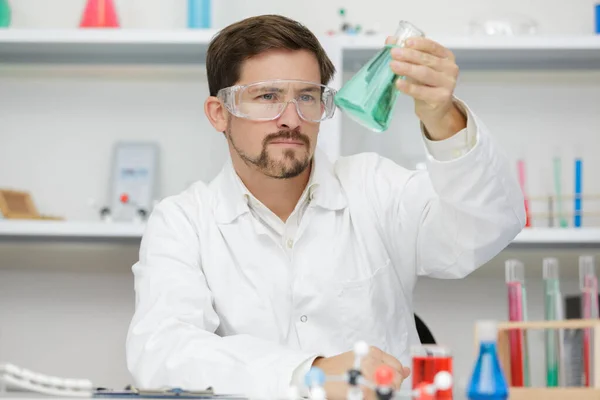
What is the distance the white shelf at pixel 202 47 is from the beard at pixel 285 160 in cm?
74

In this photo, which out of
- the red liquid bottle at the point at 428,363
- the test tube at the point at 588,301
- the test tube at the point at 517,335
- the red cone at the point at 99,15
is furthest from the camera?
the red cone at the point at 99,15

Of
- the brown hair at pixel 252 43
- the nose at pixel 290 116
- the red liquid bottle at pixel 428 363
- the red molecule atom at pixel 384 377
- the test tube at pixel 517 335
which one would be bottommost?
the red molecule atom at pixel 384 377

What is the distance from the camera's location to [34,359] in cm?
261

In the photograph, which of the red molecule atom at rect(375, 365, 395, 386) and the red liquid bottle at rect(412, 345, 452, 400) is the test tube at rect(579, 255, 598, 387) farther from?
the red molecule atom at rect(375, 365, 395, 386)

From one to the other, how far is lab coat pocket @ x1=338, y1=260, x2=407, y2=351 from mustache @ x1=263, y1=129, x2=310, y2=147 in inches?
12.7

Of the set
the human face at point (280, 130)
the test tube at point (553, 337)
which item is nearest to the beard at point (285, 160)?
the human face at point (280, 130)

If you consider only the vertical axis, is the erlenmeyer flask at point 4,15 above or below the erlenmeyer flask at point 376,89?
above

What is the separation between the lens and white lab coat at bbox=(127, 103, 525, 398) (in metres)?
1.41

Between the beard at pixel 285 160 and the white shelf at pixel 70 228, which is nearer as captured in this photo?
the beard at pixel 285 160

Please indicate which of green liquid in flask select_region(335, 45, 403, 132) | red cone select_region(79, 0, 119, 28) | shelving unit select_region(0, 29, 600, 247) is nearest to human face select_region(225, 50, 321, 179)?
green liquid in flask select_region(335, 45, 403, 132)

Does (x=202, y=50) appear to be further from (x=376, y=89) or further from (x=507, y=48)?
(x=376, y=89)

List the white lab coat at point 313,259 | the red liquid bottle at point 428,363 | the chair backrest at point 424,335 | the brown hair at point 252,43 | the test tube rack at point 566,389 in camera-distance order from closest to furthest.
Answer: the red liquid bottle at point 428,363 < the test tube rack at point 566,389 < the white lab coat at point 313,259 < the brown hair at point 252,43 < the chair backrest at point 424,335

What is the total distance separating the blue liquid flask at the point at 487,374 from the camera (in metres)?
0.77

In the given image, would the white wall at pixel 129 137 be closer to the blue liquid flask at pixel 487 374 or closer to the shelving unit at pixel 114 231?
the shelving unit at pixel 114 231
